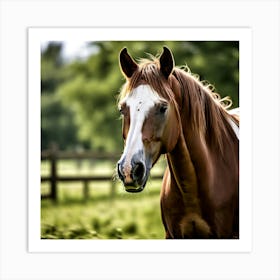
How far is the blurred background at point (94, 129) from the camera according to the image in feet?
12.9

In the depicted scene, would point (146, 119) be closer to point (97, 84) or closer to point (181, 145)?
point (181, 145)

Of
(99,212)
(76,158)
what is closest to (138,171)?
(99,212)

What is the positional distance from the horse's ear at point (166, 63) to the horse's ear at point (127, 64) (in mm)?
163

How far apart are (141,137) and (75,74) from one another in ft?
11.2

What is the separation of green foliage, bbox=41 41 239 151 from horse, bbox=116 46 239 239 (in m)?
0.80

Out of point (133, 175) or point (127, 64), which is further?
point (127, 64)

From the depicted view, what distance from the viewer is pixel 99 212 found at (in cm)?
499

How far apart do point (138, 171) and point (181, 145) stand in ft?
1.04

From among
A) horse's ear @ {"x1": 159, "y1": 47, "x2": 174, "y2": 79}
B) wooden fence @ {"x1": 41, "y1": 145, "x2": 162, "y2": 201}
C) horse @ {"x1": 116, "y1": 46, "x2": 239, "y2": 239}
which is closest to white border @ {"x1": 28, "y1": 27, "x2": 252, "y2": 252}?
horse @ {"x1": 116, "y1": 46, "x2": 239, "y2": 239}

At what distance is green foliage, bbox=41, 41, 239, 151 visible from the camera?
12.8 ft

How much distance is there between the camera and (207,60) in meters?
4.23
